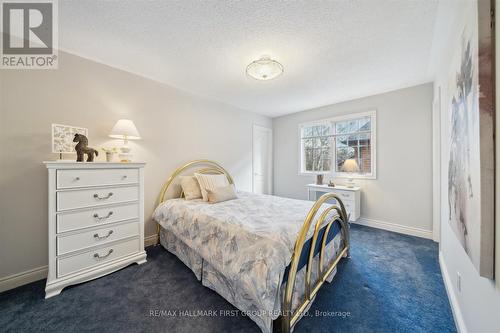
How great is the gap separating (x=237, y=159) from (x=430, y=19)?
3.38 metres

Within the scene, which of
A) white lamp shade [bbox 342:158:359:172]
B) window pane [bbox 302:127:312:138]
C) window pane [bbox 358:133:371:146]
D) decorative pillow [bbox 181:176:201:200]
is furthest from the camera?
window pane [bbox 302:127:312:138]

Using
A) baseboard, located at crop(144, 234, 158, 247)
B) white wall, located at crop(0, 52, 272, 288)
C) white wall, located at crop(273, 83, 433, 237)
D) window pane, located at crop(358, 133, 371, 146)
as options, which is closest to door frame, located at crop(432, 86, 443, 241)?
white wall, located at crop(273, 83, 433, 237)

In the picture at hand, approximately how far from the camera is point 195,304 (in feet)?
5.28

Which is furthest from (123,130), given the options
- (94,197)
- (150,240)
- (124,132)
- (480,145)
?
(480,145)

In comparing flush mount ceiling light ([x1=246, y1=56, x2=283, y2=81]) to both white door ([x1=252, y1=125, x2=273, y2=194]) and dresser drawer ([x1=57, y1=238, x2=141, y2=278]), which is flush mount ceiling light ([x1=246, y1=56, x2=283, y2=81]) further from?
dresser drawer ([x1=57, y1=238, x2=141, y2=278])

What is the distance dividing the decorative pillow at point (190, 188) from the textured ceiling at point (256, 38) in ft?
5.26

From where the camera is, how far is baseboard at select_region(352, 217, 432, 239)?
2.96 meters

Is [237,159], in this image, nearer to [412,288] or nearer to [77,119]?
[77,119]

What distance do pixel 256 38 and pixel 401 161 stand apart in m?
3.17

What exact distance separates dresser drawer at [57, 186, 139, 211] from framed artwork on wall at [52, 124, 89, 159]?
53 cm

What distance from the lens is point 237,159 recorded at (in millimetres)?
4160

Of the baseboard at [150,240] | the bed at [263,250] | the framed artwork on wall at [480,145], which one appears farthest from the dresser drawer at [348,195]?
the baseboard at [150,240]

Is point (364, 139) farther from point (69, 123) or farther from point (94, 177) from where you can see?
point (69, 123)

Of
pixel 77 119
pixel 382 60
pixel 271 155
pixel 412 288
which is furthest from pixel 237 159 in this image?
pixel 412 288
